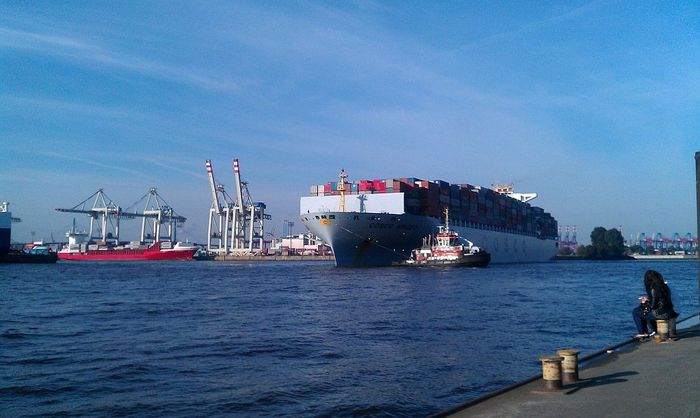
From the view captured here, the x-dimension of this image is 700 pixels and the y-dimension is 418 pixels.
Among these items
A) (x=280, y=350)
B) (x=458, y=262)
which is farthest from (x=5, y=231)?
(x=280, y=350)

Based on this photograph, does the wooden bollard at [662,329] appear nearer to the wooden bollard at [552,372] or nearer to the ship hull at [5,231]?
the wooden bollard at [552,372]

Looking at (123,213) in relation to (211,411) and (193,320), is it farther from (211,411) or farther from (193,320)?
→ (211,411)

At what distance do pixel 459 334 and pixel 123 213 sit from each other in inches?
4625

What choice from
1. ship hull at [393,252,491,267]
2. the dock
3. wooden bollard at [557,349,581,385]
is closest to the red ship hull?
ship hull at [393,252,491,267]

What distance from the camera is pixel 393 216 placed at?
52.1 meters

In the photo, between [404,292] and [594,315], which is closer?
[594,315]

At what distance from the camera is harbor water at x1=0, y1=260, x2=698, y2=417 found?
875 cm

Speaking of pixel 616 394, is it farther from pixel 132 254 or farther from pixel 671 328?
pixel 132 254

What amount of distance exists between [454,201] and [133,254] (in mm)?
65490

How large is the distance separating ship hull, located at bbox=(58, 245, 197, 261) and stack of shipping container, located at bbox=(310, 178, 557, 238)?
54.4m

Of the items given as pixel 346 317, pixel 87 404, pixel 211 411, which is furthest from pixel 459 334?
pixel 87 404

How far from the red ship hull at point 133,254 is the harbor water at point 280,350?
82.7 meters

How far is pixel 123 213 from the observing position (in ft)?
396

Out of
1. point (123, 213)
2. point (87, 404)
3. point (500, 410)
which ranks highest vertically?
point (123, 213)
